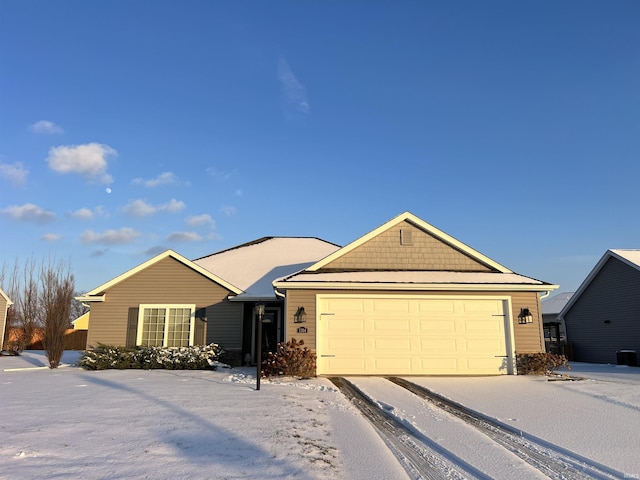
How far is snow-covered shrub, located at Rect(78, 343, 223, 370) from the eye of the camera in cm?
1391

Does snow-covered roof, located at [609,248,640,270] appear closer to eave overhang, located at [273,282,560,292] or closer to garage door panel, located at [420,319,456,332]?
eave overhang, located at [273,282,560,292]

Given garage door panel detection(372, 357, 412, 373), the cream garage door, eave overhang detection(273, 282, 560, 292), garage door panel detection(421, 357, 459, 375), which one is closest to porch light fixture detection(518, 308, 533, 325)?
the cream garage door

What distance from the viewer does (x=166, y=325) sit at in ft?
48.8

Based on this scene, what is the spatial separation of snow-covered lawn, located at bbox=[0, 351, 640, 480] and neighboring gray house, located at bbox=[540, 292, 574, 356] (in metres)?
13.2

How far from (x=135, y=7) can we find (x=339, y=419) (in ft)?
37.2

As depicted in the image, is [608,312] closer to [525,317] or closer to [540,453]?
[525,317]

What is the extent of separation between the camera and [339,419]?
6570 mm

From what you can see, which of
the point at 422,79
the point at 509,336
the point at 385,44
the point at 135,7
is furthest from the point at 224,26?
the point at 509,336

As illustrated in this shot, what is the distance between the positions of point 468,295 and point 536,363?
2621mm

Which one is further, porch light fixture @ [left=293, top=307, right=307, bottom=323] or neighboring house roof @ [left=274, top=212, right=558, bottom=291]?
neighboring house roof @ [left=274, top=212, right=558, bottom=291]

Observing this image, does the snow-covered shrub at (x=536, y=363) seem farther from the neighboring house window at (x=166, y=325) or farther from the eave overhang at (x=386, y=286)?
the neighboring house window at (x=166, y=325)

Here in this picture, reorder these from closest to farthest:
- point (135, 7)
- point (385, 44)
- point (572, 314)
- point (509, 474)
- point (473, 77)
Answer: point (509, 474) → point (135, 7) → point (385, 44) → point (473, 77) → point (572, 314)

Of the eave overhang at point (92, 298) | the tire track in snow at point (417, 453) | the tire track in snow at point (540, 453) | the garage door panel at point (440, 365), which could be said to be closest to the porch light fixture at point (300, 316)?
the garage door panel at point (440, 365)

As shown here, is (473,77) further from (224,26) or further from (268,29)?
(224,26)
